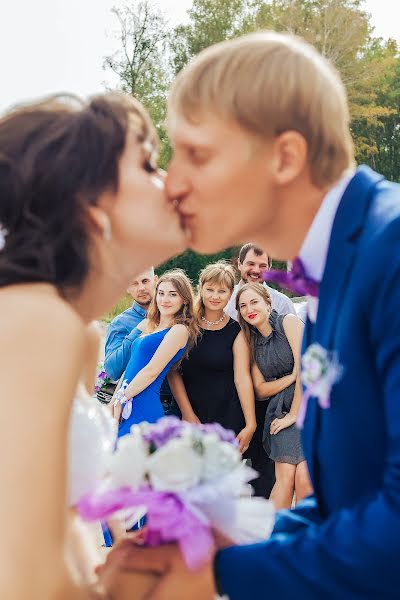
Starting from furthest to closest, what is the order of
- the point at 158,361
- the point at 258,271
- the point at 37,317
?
1. the point at 258,271
2. the point at 158,361
3. the point at 37,317

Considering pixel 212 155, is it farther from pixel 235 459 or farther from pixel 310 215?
pixel 235 459

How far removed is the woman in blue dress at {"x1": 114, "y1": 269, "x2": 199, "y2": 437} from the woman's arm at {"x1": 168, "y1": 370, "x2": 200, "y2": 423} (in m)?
0.13

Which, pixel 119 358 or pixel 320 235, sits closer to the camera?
pixel 320 235

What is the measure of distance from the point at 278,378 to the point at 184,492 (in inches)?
182

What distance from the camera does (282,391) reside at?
626 cm

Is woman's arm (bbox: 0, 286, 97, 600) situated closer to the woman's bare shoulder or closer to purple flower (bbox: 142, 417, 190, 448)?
the woman's bare shoulder

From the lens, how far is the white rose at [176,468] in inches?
68.5

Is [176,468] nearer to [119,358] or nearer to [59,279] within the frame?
[59,279]

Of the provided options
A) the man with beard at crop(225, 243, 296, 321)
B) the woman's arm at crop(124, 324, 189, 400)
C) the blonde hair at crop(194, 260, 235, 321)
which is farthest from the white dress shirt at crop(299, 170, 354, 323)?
the man with beard at crop(225, 243, 296, 321)

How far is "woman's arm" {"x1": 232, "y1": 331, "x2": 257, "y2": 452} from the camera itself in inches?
239

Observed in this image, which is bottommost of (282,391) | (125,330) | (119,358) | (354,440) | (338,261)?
(119,358)

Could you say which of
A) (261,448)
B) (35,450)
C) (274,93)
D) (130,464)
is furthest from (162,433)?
(261,448)

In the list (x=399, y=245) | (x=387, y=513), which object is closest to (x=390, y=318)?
(x=399, y=245)

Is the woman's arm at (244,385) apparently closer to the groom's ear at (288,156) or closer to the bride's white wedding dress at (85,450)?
the bride's white wedding dress at (85,450)
